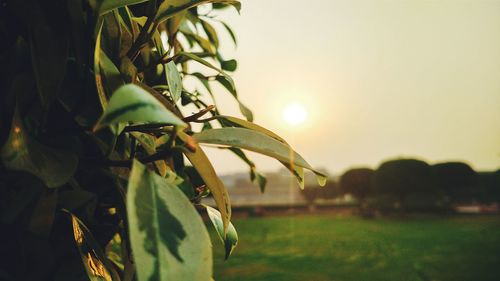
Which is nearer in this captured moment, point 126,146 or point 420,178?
point 126,146

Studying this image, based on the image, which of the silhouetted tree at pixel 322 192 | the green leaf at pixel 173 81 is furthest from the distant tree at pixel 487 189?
the green leaf at pixel 173 81

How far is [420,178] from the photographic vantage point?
17781 mm

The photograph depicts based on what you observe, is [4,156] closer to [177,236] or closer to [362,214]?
[177,236]

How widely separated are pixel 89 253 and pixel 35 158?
0.17 m

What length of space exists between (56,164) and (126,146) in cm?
17

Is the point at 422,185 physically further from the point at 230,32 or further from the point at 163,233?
the point at 163,233

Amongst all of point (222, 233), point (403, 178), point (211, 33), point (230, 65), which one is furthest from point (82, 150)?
point (403, 178)

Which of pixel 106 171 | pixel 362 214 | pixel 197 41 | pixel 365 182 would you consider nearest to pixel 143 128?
pixel 106 171

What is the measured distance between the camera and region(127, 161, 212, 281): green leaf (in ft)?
1.17

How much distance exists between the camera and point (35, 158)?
0.46m

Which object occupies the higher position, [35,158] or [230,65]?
[230,65]

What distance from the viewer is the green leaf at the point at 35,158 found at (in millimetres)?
426

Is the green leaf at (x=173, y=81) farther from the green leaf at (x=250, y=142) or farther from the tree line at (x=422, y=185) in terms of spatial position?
the tree line at (x=422, y=185)

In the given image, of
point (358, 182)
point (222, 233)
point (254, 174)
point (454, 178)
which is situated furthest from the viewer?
point (358, 182)
